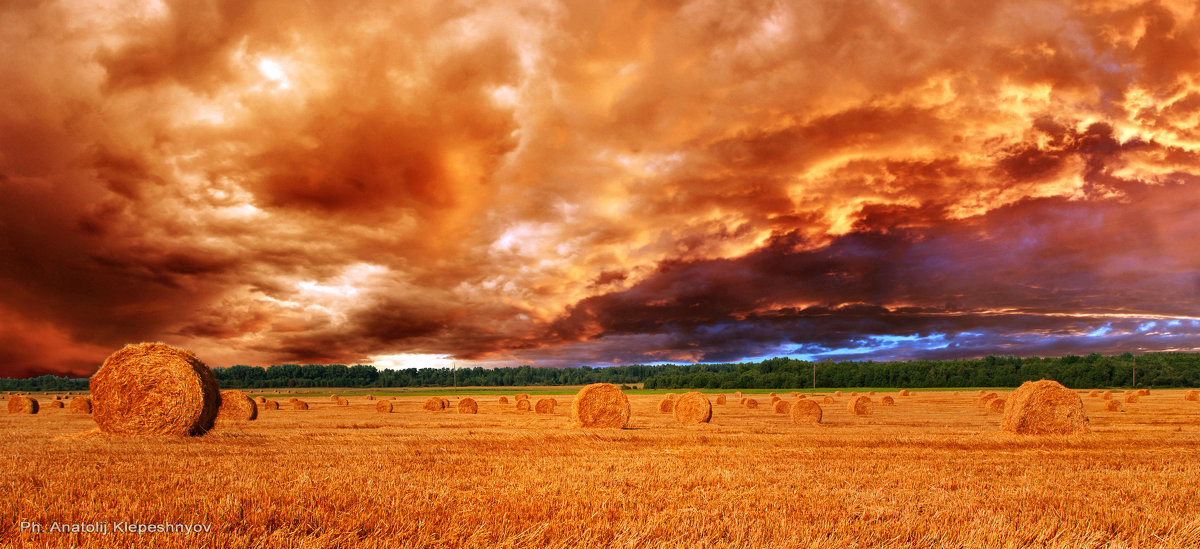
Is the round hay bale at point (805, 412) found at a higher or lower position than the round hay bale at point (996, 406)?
higher

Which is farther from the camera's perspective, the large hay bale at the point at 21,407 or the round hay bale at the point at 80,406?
the large hay bale at the point at 21,407

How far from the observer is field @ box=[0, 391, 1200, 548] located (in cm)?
586

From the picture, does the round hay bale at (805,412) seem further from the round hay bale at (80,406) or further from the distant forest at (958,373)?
the distant forest at (958,373)

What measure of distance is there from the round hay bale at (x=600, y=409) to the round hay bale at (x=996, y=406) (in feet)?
73.4

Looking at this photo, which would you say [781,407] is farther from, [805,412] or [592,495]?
[592,495]

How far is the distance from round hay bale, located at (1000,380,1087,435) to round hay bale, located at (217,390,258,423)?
2827cm

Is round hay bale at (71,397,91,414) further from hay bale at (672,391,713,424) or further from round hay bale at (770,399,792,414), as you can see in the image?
round hay bale at (770,399,792,414)

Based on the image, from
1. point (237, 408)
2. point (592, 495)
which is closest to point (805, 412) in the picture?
point (592, 495)

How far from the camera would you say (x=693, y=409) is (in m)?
27.3

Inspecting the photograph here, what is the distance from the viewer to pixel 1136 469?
1218 cm

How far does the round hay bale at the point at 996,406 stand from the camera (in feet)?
115

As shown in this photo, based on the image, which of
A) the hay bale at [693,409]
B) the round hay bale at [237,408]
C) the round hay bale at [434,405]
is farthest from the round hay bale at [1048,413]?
the round hay bale at [434,405]

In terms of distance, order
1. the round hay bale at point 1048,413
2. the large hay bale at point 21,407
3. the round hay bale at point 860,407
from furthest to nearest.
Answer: the round hay bale at point 860,407 < the large hay bale at point 21,407 < the round hay bale at point 1048,413

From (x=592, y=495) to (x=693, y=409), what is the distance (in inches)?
785
